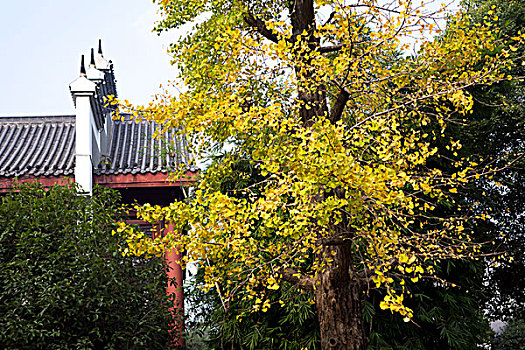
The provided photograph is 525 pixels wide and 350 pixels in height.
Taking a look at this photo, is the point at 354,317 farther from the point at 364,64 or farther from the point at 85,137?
the point at 85,137

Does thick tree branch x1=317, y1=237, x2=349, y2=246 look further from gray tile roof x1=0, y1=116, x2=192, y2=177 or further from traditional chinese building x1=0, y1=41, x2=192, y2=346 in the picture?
gray tile roof x1=0, y1=116, x2=192, y2=177

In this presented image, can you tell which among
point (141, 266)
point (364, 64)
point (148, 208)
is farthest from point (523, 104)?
point (148, 208)

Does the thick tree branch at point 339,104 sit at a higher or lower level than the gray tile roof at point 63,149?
higher

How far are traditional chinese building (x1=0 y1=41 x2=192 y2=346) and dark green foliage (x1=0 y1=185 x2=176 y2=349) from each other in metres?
1.07

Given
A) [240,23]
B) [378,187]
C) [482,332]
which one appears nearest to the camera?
[378,187]

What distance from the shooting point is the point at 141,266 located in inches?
250

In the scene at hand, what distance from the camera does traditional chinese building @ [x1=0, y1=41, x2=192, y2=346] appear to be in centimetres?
788

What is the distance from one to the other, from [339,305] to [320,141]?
5.46 feet

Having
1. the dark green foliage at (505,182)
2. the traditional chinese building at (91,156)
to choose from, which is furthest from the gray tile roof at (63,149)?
the dark green foliage at (505,182)

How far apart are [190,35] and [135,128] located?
16.9 feet

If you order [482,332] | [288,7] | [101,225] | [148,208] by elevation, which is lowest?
[482,332]

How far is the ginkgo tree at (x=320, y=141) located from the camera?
354 centimetres

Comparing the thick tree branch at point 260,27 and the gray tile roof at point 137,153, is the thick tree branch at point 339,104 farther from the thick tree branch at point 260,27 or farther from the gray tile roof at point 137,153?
the gray tile roof at point 137,153

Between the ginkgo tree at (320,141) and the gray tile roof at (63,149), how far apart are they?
9.13ft
